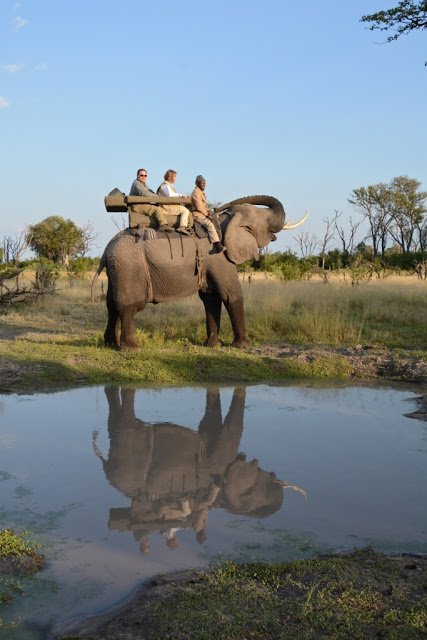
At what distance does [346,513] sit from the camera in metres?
4.33

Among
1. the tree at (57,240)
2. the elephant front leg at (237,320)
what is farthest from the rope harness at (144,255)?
the tree at (57,240)

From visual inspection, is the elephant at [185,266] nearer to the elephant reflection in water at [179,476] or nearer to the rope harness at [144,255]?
the rope harness at [144,255]

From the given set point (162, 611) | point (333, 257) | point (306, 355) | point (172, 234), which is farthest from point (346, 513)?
point (333, 257)

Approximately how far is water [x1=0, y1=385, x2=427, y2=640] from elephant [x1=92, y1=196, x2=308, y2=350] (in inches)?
110

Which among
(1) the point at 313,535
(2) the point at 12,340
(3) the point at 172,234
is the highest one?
(3) the point at 172,234

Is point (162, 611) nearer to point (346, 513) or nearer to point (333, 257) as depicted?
point (346, 513)

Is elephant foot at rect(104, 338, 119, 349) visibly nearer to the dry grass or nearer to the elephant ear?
the dry grass

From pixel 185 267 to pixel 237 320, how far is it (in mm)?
1256

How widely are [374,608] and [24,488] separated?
266 cm

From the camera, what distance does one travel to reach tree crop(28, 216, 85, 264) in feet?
139

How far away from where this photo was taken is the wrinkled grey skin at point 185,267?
1012 cm

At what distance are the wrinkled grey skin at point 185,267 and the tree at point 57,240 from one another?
27.9 metres

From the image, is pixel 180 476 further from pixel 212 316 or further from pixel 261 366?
pixel 212 316

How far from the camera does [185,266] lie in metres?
10.4
